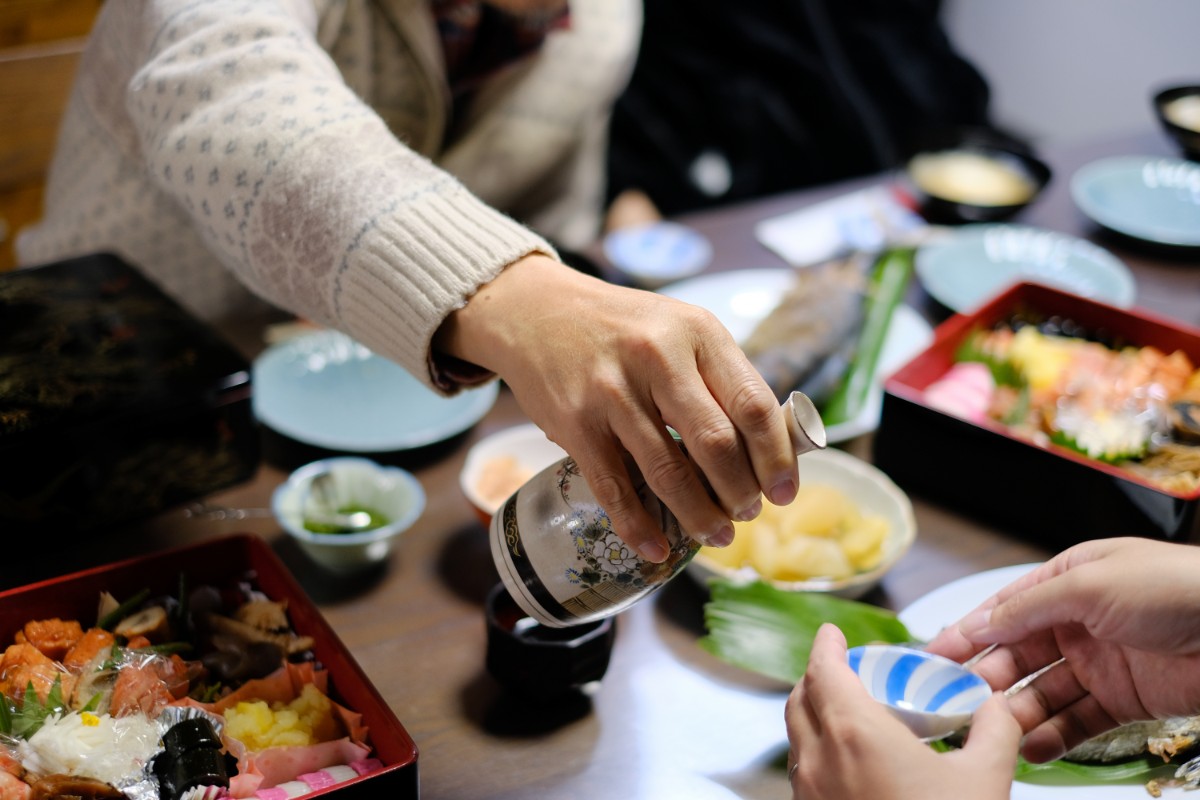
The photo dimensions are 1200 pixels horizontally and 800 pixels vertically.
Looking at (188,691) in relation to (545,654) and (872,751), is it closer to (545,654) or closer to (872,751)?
(545,654)

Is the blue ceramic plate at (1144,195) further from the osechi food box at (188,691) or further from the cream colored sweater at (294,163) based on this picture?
the osechi food box at (188,691)

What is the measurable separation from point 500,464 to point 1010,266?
1.18 metres

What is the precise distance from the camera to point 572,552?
906 millimetres

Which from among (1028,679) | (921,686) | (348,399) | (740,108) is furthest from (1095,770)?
(740,108)

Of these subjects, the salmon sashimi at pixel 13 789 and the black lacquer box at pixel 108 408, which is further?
the black lacquer box at pixel 108 408

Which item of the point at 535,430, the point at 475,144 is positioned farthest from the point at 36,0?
the point at 535,430

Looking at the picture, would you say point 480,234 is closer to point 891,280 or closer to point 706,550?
point 706,550

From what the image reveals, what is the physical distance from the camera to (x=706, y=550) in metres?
1.27

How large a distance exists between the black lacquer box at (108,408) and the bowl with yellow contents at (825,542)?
596mm

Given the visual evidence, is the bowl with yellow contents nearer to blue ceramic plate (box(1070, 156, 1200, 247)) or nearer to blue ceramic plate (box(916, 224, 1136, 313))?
blue ceramic plate (box(916, 224, 1136, 313))

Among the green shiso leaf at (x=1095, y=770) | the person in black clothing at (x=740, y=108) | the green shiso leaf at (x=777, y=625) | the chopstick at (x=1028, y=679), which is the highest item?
the chopstick at (x=1028, y=679)

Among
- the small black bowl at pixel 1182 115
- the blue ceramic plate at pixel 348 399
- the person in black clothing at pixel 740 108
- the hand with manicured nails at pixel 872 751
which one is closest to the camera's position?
the hand with manicured nails at pixel 872 751

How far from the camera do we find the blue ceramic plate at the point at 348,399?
1.49 metres

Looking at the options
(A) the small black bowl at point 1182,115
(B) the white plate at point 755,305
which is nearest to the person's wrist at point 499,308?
(B) the white plate at point 755,305
